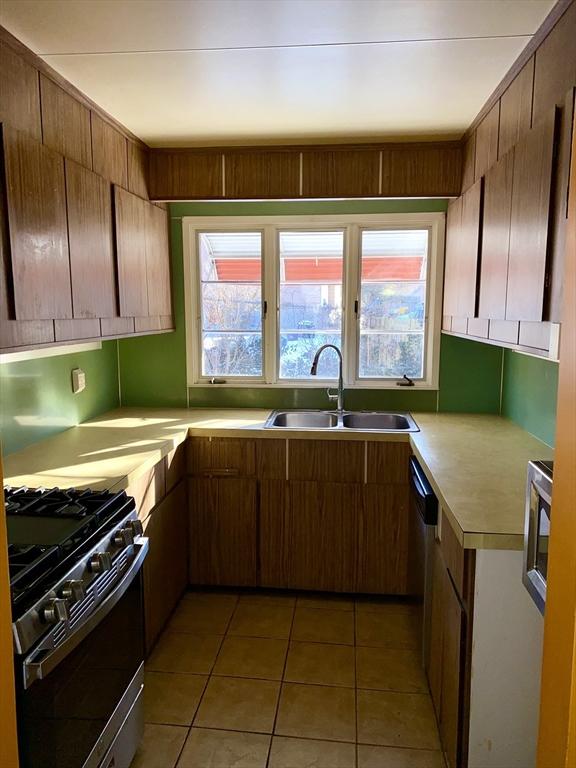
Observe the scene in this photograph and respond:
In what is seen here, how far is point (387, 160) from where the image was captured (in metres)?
2.67

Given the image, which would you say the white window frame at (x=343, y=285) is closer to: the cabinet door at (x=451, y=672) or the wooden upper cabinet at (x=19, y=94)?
the wooden upper cabinet at (x=19, y=94)

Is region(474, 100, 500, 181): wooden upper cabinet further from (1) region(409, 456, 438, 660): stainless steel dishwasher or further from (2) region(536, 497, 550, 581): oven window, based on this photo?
(2) region(536, 497, 550, 581): oven window

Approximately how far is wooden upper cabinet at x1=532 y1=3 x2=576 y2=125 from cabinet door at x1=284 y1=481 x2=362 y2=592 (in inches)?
71.3

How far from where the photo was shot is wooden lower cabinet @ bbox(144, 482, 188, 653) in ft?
7.50

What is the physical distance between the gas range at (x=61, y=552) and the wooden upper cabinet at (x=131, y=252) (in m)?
1.02

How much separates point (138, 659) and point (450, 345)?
2.30m

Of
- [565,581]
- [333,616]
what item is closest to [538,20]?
[565,581]

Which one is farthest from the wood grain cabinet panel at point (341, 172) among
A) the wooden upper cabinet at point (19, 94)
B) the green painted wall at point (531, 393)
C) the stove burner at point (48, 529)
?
the stove burner at point (48, 529)

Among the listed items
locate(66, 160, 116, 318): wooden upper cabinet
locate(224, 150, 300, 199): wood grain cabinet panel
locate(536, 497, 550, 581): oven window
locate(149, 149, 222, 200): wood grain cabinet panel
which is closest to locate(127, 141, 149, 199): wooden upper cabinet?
locate(149, 149, 222, 200): wood grain cabinet panel

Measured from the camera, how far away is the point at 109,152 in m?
2.33

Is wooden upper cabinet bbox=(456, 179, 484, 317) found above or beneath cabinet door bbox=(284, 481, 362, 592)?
above

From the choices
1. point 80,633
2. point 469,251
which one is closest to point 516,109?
point 469,251

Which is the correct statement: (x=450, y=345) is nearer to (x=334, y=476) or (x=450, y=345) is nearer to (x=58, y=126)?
(x=334, y=476)

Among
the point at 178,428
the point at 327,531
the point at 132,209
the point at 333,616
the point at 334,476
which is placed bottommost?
the point at 333,616
